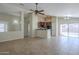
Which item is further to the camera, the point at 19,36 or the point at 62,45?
the point at 19,36

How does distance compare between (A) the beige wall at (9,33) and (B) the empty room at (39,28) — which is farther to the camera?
(A) the beige wall at (9,33)

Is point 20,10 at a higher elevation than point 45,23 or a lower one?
higher

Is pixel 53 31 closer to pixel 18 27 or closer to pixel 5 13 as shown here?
pixel 18 27

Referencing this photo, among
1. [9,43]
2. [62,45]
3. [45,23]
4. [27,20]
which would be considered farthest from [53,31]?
[9,43]

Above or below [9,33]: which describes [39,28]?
above

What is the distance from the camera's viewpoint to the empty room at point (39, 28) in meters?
2.50

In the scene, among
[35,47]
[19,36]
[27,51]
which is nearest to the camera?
[27,51]

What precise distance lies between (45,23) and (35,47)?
66 centimetres

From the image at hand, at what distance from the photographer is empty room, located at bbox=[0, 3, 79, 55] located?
2.50 m

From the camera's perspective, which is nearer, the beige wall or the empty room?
the empty room

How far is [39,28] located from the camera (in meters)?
2.94
